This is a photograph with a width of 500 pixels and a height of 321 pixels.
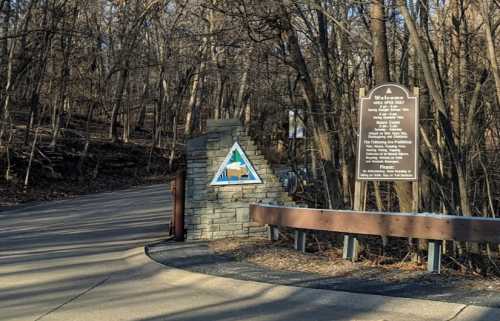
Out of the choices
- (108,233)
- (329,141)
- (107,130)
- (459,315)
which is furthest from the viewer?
(107,130)

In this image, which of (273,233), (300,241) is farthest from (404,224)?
(273,233)

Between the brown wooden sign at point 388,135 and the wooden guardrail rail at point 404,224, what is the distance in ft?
2.37

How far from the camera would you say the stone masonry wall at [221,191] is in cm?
1219

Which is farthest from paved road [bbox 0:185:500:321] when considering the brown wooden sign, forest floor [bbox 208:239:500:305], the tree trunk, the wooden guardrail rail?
the tree trunk

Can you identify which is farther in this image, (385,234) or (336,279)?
(385,234)

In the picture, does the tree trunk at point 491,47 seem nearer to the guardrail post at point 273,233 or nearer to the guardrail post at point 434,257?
the guardrail post at point 434,257

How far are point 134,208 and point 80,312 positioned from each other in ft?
42.6

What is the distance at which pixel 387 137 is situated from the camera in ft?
32.0

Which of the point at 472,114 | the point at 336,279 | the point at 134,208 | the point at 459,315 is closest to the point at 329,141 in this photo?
the point at 472,114

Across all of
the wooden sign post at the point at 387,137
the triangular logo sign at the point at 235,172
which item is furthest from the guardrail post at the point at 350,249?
the triangular logo sign at the point at 235,172

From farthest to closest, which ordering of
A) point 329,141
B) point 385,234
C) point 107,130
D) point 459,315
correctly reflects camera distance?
point 107,130, point 329,141, point 385,234, point 459,315

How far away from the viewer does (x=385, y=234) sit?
937cm

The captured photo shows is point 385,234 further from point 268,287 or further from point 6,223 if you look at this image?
Answer: point 6,223

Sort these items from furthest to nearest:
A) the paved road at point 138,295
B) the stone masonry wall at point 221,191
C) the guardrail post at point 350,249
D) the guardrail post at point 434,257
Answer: the stone masonry wall at point 221,191
the guardrail post at point 350,249
the guardrail post at point 434,257
the paved road at point 138,295
